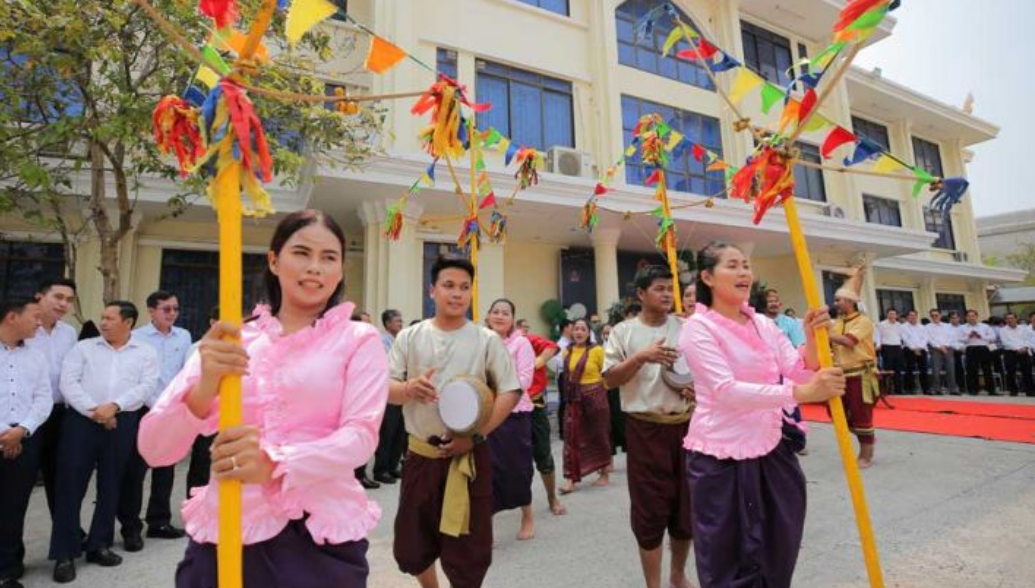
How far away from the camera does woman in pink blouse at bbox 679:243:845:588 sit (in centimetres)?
212

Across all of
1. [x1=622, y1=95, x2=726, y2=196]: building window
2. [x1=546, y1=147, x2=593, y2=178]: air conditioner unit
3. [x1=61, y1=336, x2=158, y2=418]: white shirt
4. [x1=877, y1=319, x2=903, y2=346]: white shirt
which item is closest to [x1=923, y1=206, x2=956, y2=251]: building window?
[x1=877, y1=319, x2=903, y2=346]: white shirt

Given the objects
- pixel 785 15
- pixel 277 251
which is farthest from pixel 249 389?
pixel 785 15

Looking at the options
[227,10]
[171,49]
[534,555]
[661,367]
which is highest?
[171,49]

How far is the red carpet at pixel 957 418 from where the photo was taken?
22.9 feet

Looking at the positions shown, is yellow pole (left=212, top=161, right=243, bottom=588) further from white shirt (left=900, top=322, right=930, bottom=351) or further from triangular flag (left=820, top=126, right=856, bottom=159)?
white shirt (left=900, top=322, right=930, bottom=351)

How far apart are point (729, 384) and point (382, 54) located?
180 cm

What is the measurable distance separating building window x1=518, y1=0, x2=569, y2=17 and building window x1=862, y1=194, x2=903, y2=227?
1151 cm

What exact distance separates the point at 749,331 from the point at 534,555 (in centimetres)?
217

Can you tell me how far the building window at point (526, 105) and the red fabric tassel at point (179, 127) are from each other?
9.37 meters

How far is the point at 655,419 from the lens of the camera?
119 inches

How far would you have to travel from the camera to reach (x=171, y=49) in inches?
232

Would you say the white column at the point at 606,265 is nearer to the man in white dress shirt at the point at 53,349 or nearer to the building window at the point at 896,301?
the man in white dress shirt at the point at 53,349

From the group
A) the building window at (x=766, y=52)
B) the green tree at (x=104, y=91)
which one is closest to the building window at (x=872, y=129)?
the building window at (x=766, y=52)

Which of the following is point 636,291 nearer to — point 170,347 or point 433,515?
point 433,515
